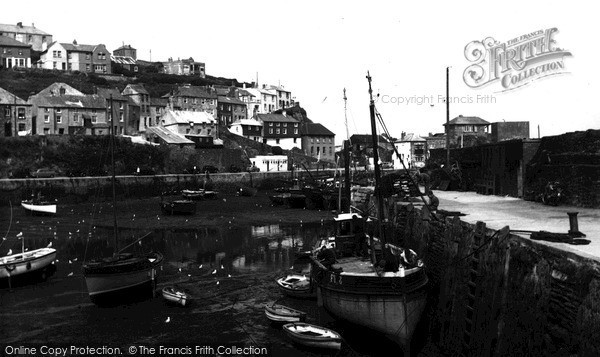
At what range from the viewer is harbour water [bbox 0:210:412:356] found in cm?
1808

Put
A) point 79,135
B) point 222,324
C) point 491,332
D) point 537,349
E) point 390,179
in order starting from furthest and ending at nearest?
1. point 79,135
2. point 390,179
3. point 222,324
4. point 491,332
5. point 537,349

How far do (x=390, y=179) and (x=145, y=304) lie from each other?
14.8 m

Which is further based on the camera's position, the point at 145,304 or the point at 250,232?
the point at 250,232

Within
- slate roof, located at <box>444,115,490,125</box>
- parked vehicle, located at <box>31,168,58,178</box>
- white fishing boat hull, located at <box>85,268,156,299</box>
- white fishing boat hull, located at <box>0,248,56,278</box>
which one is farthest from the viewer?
slate roof, located at <box>444,115,490,125</box>

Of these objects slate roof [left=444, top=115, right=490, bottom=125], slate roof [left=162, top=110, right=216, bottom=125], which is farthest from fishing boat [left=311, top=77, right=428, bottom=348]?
slate roof [left=444, top=115, right=490, bottom=125]

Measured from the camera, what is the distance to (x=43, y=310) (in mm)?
21422

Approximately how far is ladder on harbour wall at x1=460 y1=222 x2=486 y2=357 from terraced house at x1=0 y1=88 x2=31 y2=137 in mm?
70407

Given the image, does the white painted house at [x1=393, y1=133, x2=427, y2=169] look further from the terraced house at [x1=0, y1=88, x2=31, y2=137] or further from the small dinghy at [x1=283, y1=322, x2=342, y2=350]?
the small dinghy at [x1=283, y1=322, x2=342, y2=350]

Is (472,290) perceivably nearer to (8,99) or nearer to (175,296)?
(175,296)

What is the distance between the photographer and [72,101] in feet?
266

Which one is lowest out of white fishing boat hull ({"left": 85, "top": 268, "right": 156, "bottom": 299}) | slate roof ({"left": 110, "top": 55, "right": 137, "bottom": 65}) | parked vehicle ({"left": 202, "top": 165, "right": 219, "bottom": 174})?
white fishing boat hull ({"left": 85, "top": 268, "right": 156, "bottom": 299})

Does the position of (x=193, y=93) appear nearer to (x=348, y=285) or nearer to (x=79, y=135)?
(x=79, y=135)

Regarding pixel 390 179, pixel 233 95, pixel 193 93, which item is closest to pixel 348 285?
pixel 390 179

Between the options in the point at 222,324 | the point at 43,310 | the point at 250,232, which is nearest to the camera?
the point at 222,324
